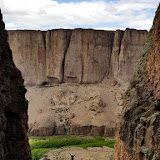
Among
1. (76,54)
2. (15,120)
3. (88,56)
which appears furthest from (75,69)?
(15,120)

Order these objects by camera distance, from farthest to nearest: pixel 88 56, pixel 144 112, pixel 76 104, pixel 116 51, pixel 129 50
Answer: pixel 116 51
pixel 88 56
pixel 129 50
pixel 76 104
pixel 144 112

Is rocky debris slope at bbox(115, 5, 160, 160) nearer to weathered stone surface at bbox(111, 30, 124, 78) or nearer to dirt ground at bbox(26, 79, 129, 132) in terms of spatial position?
dirt ground at bbox(26, 79, 129, 132)

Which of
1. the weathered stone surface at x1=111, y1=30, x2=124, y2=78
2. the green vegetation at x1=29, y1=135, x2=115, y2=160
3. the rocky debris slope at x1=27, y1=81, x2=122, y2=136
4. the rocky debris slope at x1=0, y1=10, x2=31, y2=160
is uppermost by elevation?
the weathered stone surface at x1=111, y1=30, x2=124, y2=78

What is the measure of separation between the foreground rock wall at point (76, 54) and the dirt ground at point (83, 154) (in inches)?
599

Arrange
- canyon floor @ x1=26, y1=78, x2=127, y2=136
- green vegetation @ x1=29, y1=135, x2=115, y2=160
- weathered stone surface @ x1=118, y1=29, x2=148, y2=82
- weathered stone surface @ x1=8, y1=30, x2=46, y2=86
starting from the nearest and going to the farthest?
1. green vegetation @ x1=29, y1=135, x2=115, y2=160
2. canyon floor @ x1=26, y1=78, x2=127, y2=136
3. weathered stone surface @ x1=118, y1=29, x2=148, y2=82
4. weathered stone surface @ x1=8, y1=30, x2=46, y2=86

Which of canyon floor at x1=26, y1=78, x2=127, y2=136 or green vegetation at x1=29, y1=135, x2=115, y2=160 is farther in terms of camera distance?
canyon floor at x1=26, y1=78, x2=127, y2=136

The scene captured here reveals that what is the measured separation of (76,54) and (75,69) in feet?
7.45

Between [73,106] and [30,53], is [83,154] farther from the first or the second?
[30,53]

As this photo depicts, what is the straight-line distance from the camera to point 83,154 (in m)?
28.2

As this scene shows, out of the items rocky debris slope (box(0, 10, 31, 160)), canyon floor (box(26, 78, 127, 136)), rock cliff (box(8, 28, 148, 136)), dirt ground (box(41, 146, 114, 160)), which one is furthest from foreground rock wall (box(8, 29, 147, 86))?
rocky debris slope (box(0, 10, 31, 160))

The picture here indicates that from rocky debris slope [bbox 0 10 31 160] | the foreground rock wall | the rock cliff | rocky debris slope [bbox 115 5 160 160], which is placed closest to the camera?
rocky debris slope [bbox 0 10 31 160]

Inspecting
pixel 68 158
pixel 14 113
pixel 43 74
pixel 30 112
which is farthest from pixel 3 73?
pixel 43 74

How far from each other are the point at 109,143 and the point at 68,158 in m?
7.07

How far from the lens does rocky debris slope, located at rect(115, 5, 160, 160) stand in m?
11.7
